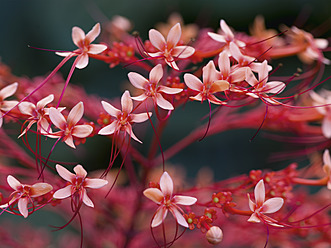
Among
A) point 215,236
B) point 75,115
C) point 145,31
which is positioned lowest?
point 145,31

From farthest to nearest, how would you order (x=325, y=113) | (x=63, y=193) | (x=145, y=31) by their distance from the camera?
1. (x=145, y=31)
2. (x=325, y=113)
3. (x=63, y=193)

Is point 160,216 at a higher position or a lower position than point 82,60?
lower

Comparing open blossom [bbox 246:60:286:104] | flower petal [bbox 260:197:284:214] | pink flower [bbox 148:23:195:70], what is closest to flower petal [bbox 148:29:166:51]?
pink flower [bbox 148:23:195:70]

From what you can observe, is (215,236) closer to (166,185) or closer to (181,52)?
(166,185)

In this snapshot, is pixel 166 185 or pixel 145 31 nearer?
pixel 166 185

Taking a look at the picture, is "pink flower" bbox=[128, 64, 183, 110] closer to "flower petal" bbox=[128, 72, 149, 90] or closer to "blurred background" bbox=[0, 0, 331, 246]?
"flower petal" bbox=[128, 72, 149, 90]

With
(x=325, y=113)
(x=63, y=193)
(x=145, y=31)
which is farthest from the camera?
(x=145, y=31)

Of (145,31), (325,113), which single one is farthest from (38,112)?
(145,31)

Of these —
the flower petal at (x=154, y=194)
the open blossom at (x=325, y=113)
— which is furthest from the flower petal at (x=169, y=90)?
A: the open blossom at (x=325, y=113)
